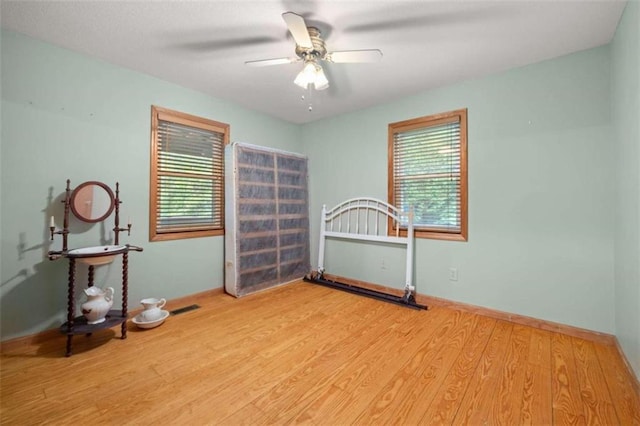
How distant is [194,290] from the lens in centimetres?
304

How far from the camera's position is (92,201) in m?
2.26

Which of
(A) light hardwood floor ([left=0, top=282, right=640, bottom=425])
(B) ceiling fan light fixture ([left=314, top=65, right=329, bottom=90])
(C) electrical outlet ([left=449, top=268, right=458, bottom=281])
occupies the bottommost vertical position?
(A) light hardwood floor ([left=0, top=282, right=640, bottom=425])

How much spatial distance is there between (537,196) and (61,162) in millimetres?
4118

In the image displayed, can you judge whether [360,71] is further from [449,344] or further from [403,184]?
[449,344]

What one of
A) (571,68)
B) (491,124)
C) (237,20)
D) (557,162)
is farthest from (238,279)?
(571,68)

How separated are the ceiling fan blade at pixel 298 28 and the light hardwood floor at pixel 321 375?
2168 mm

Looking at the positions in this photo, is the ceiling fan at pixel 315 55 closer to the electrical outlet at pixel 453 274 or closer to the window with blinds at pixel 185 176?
the window with blinds at pixel 185 176

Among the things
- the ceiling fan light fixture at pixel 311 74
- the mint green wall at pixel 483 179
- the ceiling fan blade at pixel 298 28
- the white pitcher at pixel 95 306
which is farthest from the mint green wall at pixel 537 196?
the white pitcher at pixel 95 306

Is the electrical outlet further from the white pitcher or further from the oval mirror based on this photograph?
the oval mirror

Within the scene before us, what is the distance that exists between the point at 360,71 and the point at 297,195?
190 centimetres

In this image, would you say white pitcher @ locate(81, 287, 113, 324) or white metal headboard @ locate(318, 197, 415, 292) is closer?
white pitcher @ locate(81, 287, 113, 324)

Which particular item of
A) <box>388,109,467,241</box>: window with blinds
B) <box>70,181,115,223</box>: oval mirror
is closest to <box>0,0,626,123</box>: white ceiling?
<box>388,109,467,241</box>: window with blinds

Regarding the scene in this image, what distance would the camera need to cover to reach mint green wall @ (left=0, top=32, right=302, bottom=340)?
6.53 ft

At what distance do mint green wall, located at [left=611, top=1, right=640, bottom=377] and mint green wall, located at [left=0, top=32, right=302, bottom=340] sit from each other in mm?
3237
